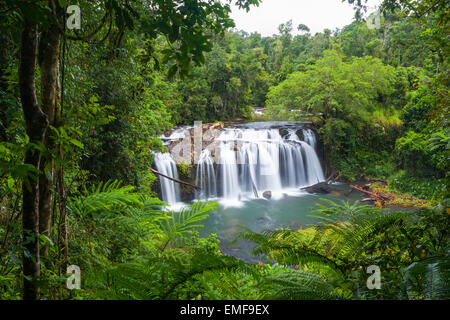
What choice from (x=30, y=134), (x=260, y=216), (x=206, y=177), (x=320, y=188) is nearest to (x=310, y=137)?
(x=320, y=188)

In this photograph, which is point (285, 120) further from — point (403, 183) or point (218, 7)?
point (218, 7)

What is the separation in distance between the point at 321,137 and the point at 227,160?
6540 mm

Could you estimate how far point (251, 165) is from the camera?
42.7 feet

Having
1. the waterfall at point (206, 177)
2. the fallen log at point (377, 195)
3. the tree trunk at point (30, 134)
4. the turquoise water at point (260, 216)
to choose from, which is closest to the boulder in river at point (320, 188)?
the turquoise water at point (260, 216)

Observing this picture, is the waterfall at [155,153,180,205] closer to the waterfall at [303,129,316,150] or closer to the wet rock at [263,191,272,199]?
the wet rock at [263,191,272,199]

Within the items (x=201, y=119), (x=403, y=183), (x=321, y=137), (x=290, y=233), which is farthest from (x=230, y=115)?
(x=290, y=233)

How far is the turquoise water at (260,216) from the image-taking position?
27.8ft

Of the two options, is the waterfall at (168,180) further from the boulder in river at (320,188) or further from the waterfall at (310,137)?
the waterfall at (310,137)

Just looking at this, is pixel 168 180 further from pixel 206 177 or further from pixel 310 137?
pixel 310 137

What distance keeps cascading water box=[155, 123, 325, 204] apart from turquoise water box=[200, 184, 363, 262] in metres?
0.99

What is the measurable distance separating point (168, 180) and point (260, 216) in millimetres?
4011

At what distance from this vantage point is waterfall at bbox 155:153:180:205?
1061cm

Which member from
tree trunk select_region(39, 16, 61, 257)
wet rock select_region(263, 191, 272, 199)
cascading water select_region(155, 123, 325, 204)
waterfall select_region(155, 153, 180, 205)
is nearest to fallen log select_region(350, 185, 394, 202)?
cascading water select_region(155, 123, 325, 204)

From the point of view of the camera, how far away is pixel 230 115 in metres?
18.8
